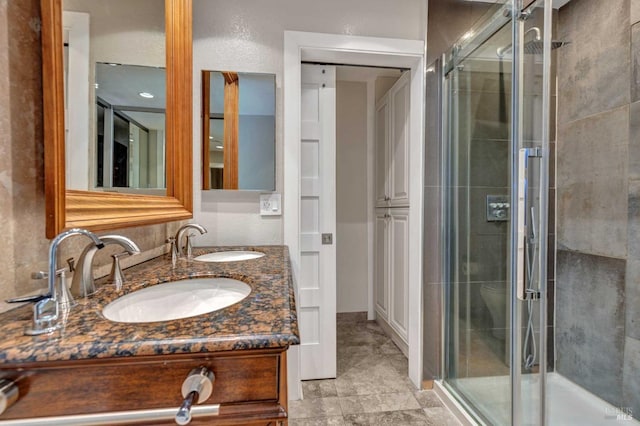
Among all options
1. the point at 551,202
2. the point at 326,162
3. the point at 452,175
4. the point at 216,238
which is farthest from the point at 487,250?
the point at 216,238

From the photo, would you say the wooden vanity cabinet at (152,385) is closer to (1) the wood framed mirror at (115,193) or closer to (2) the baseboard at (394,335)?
(1) the wood framed mirror at (115,193)

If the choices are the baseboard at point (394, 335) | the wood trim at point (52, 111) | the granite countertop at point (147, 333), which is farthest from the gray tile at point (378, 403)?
the wood trim at point (52, 111)

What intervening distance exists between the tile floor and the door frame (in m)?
0.11

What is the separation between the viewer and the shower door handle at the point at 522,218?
49.6 inches

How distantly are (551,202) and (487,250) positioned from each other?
2.22 ft

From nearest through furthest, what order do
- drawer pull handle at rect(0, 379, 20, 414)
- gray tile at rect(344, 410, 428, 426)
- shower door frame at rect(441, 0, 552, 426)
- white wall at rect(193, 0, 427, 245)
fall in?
drawer pull handle at rect(0, 379, 20, 414), shower door frame at rect(441, 0, 552, 426), gray tile at rect(344, 410, 428, 426), white wall at rect(193, 0, 427, 245)

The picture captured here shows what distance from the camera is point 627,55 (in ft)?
4.83

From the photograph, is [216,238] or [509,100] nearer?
[509,100]

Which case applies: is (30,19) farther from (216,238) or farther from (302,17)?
(302,17)

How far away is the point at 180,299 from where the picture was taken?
973 mm

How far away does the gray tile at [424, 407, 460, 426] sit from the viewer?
61.7 inches

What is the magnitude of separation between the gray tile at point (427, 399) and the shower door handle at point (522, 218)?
0.89m

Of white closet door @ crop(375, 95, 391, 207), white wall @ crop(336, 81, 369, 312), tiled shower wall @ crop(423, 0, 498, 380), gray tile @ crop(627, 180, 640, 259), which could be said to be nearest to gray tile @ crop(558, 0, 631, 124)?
gray tile @ crop(627, 180, 640, 259)

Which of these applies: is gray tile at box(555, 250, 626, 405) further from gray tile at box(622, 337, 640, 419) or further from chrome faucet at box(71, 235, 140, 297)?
chrome faucet at box(71, 235, 140, 297)
